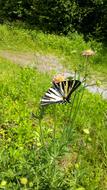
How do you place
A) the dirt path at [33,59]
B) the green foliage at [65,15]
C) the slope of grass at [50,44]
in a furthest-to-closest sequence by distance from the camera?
the green foliage at [65,15] < the slope of grass at [50,44] < the dirt path at [33,59]

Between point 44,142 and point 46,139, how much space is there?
528mm

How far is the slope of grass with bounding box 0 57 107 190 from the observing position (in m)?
3.97

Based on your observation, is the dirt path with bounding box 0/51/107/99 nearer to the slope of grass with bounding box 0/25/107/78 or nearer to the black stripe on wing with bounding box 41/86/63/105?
the slope of grass with bounding box 0/25/107/78

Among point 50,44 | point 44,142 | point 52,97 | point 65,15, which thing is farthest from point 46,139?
point 65,15

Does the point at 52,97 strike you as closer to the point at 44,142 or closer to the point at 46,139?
the point at 44,142

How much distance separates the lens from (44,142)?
182 inches

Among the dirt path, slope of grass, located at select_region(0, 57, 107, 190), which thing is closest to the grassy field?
slope of grass, located at select_region(0, 57, 107, 190)

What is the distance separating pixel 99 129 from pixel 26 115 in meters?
0.91

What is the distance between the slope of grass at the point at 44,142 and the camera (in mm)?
3971

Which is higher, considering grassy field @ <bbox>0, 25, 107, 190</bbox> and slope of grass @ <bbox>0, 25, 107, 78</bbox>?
slope of grass @ <bbox>0, 25, 107, 78</bbox>

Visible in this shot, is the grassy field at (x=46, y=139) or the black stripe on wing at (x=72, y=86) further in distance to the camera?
the grassy field at (x=46, y=139)

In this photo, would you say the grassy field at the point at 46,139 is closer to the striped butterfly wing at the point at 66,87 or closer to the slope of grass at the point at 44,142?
the slope of grass at the point at 44,142

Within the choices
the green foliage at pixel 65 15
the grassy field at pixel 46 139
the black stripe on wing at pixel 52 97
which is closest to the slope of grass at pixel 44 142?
the grassy field at pixel 46 139

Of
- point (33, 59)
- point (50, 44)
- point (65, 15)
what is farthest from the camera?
point (65, 15)
